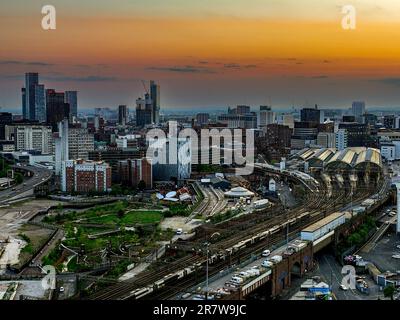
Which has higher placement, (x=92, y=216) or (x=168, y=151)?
(x=168, y=151)

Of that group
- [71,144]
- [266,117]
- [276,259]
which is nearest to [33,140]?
[71,144]

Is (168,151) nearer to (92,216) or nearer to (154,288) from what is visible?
(92,216)

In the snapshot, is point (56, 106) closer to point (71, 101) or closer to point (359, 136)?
point (71, 101)

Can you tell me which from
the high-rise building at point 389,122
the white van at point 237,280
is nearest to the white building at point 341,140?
the high-rise building at point 389,122

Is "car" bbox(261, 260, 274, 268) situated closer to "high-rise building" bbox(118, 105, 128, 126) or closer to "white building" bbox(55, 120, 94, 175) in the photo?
"white building" bbox(55, 120, 94, 175)

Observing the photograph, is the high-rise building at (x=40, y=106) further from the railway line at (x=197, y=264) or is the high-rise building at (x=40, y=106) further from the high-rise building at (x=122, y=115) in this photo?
the railway line at (x=197, y=264)
